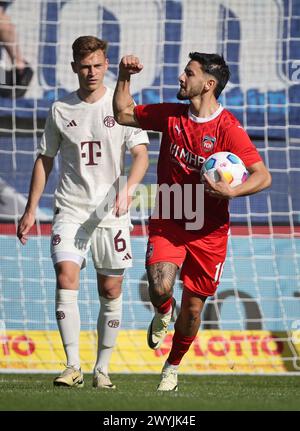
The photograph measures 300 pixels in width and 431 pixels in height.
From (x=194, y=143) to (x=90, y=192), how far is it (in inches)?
35.9

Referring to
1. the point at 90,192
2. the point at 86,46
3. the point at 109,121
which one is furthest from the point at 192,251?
the point at 86,46

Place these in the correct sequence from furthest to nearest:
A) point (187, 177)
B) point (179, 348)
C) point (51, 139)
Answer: point (51, 139)
point (179, 348)
point (187, 177)

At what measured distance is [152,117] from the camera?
283 inches

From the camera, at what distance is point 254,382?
29.2ft

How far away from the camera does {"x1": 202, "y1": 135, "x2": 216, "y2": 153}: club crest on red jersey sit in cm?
694

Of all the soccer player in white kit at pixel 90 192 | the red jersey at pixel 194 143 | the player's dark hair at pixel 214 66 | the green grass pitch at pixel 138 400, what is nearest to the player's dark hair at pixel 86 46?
the soccer player in white kit at pixel 90 192

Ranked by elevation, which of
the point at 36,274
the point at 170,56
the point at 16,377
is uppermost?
the point at 170,56

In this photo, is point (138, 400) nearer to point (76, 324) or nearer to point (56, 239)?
point (76, 324)

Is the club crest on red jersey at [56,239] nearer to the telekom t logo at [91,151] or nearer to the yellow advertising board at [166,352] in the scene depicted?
the telekom t logo at [91,151]

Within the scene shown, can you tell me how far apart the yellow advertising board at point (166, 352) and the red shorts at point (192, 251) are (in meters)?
2.75

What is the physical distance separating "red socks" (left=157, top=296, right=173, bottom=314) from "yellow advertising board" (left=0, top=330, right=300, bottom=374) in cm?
266

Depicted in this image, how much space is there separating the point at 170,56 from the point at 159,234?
4.37m
